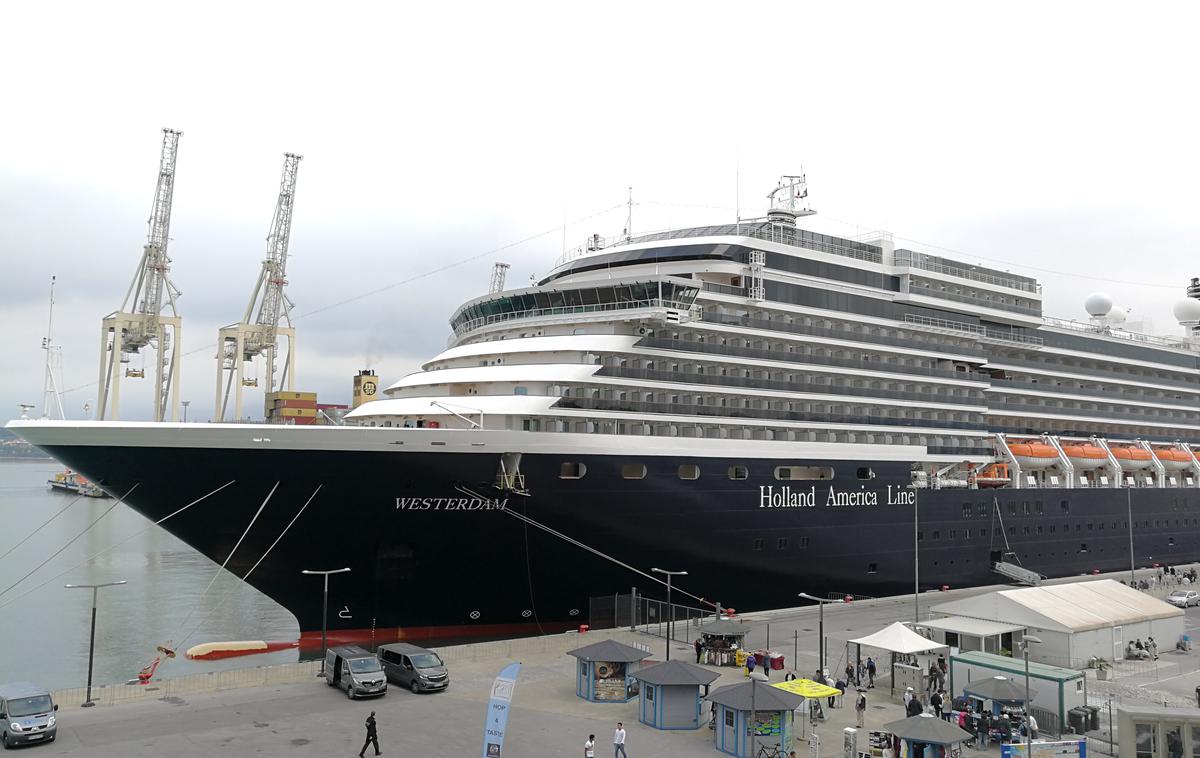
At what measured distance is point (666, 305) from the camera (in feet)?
88.4

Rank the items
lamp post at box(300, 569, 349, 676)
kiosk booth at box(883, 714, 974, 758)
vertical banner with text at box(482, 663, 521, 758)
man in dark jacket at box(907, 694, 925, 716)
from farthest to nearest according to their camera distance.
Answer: lamp post at box(300, 569, 349, 676)
man in dark jacket at box(907, 694, 925, 716)
kiosk booth at box(883, 714, 974, 758)
vertical banner with text at box(482, 663, 521, 758)

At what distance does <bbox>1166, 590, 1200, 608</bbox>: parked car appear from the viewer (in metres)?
34.0

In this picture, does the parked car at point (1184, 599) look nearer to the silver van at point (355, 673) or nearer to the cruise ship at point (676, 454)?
the cruise ship at point (676, 454)

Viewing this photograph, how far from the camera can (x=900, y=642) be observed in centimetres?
1984

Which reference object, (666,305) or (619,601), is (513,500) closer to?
(619,601)

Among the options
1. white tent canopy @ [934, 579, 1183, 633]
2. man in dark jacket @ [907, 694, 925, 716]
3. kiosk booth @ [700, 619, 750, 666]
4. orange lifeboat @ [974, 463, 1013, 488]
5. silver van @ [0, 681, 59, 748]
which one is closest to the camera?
silver van @ [0, 681, 59, 748]

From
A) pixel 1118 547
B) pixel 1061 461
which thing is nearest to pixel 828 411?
pixel 1061 461

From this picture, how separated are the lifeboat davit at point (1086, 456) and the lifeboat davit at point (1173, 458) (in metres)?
6.23

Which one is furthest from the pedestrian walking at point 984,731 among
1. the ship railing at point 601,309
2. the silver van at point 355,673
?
the ship railing at point 601,309

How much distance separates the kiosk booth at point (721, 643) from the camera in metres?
21.5

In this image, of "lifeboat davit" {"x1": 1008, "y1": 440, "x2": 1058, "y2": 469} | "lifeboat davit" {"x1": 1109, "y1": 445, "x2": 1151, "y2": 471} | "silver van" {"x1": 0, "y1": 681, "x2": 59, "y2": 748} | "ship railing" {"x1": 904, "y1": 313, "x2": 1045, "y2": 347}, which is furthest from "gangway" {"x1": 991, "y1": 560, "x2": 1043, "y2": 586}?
"silver van" {"x1": 0, "y1": 681, "x2": 59, "y2": 748}

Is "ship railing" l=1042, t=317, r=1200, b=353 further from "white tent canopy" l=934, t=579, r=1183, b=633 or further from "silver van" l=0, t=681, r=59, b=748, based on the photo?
"silver van" l=0, t=681, r=59, b=748

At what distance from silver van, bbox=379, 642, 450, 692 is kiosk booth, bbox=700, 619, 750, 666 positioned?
22.4 ft

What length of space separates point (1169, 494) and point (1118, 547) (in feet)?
20.2
